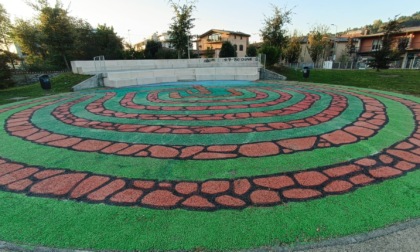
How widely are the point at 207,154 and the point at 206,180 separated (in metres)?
0.81

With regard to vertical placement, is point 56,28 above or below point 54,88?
above

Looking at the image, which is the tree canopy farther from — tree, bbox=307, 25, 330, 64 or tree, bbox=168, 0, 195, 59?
tree, bbox=307, 25, 330, 64

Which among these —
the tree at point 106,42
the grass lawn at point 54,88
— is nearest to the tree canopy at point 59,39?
the tree at point 106,42

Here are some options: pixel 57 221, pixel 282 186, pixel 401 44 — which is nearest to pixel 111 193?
pixel 57 221

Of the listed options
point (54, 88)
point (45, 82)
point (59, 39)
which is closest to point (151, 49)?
point (59, 39)

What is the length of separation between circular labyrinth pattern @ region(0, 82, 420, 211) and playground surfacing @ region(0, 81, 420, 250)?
2 centimetres

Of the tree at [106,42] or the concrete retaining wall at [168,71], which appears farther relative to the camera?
the tree at [106,42]

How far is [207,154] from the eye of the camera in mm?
3697

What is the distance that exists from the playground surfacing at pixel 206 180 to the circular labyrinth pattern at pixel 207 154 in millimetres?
21

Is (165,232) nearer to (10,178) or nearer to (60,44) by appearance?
(10,178)

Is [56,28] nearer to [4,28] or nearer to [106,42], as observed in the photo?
[106,42]

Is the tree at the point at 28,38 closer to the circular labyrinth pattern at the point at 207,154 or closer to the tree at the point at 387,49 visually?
the circular labyrinth pattern at the point at 207,154

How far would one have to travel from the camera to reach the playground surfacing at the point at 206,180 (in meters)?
2.08

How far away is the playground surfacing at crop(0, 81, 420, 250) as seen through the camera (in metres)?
2.08
